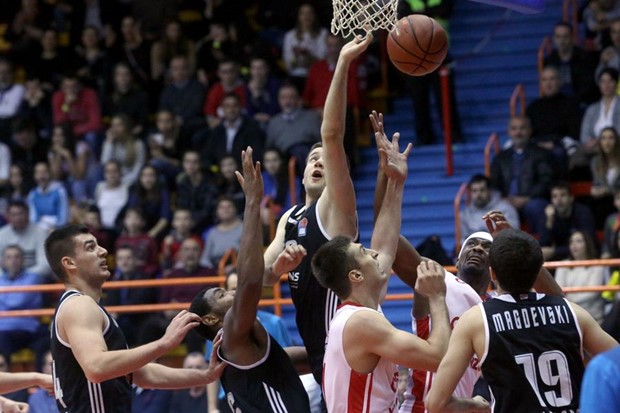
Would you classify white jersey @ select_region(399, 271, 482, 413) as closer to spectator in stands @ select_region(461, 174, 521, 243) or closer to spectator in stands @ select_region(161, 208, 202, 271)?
spectator in stands @ select_region(461, 174, 521, 243)

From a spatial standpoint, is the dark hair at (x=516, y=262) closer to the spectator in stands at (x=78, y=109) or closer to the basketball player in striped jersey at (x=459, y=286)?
the basketball player in striped jersey at (x=459, y=286)

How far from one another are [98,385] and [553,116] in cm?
814

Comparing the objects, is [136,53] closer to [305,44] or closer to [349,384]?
[305,44]

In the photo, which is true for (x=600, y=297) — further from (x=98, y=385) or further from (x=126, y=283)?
(x=98, y=385)

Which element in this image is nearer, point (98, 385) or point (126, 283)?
point (98, 385)

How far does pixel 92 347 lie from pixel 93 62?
10.5m

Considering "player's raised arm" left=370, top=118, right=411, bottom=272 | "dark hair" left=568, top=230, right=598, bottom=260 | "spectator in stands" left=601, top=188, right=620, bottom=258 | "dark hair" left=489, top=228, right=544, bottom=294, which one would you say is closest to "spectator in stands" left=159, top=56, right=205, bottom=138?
"spectator in stands" left=601, top=188, right=620, bottom=258

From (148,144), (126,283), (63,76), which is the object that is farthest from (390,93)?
(126,283)

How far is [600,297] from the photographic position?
10.4 metres

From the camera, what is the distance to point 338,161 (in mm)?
5828

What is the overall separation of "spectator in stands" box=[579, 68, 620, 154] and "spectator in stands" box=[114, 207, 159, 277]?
468 cm

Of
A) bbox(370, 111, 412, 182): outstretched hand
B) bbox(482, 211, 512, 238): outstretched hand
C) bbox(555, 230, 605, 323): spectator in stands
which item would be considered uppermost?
bbox(370, 111, 412, 182): outstretched hand

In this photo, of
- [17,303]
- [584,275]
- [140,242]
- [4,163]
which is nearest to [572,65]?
[584,275]

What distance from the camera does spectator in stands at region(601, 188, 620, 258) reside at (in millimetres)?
10897
